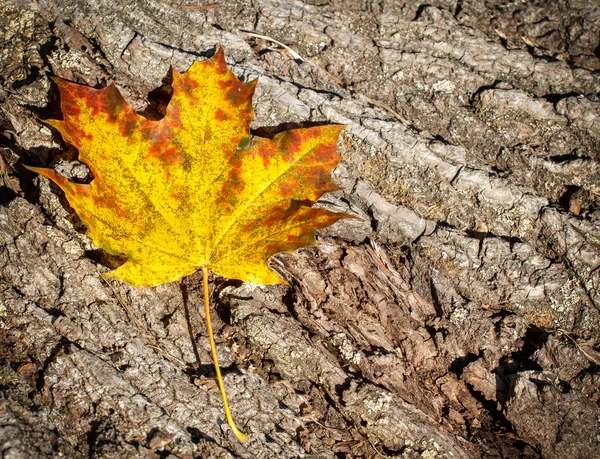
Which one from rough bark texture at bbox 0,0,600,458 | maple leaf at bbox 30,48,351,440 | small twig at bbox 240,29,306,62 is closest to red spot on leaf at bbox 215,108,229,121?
maple leaf at bbox 30,48,351,440

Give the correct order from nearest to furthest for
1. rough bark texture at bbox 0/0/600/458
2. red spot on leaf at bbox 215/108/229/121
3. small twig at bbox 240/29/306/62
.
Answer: rough bark texture at bbox 0/0/600/458 < red spot on leaf at bbox 215/108/229/121 < small twig at bbox 240/29/306/62

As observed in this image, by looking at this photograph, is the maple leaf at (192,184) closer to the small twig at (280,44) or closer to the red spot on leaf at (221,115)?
the red spot on leaf at (221,115)

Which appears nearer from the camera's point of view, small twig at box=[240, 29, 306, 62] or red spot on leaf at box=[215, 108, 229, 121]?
red spot on leaf at box=[215, 108, 229, 121]

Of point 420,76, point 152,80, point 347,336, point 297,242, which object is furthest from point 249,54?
point 347,336

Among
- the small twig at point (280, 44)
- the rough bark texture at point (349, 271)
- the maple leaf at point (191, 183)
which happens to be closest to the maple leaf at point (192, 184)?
the maple leaf at point (191, 183)

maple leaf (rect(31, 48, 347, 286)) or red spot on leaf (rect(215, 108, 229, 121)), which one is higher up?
red spot on leaf (rect(215, 108, 229, 121))

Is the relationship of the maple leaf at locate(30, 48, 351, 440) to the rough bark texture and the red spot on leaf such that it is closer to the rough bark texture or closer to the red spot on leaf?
the red spot on leaf
